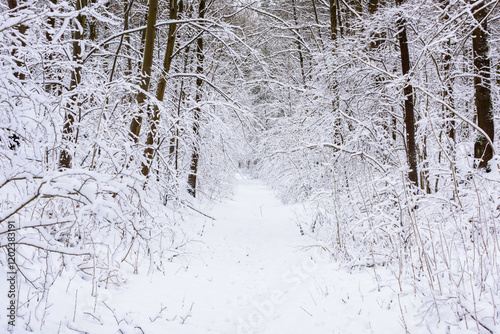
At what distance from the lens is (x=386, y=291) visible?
3445mm

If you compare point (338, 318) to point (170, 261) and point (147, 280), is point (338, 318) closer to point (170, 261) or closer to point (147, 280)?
point (147, 280)

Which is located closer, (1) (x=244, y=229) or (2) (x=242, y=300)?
(2) (x=242, y=300)

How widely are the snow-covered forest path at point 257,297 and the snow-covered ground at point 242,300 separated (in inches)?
0.5

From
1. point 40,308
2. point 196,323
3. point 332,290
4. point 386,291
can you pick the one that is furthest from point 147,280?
point 386,291

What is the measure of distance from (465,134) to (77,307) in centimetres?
933

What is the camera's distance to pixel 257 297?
4.40m

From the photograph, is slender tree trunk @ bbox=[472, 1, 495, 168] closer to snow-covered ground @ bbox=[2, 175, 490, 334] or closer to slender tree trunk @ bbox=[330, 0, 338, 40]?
snow-covered ground @ bbox=[2, 175, 490, 334]

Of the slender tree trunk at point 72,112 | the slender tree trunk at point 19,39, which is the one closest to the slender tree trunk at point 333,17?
the slender tree trunk at point 72,112

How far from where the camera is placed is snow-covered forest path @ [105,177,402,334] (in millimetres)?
3205

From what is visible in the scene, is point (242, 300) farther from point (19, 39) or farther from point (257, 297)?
point (19, 39)

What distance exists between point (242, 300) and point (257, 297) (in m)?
0.23

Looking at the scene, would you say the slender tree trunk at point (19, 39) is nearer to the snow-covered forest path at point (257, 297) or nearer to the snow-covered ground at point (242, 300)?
the snow-covered ground at point (242, 300)

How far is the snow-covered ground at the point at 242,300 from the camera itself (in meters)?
2.84

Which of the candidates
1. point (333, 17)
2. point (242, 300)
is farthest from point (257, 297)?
point (333, 17)
